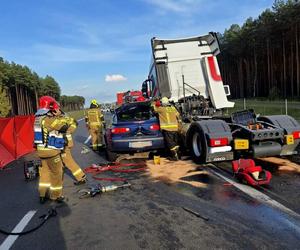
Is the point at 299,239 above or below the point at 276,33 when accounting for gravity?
below

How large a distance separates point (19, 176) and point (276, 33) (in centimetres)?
4987

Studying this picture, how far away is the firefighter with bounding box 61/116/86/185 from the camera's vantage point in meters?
6.91

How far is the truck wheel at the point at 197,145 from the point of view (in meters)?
8.26

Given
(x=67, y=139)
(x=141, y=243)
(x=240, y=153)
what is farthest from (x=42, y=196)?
(x=240, y=153)

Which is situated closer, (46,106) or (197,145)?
(46,106)

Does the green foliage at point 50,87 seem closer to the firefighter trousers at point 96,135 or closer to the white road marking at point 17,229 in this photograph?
the firefighter trousers at point 96,135

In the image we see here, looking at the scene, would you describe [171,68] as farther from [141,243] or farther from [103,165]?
[141,243]

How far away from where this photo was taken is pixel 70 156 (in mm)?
7547

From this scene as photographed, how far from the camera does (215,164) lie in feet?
28.9

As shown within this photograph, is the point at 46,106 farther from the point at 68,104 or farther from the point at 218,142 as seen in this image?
the point at 68,104

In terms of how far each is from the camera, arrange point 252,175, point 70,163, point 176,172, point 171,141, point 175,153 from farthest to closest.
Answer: point 171,141
point 175,153
point 176,172
point 70,163
point 252,175

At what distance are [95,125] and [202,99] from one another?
373cm

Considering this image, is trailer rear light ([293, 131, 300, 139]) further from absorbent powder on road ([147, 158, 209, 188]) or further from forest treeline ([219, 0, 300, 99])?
forest treeline ([219, 0, 300, 99])

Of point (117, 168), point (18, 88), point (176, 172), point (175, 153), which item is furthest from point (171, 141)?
point (18, 88)
